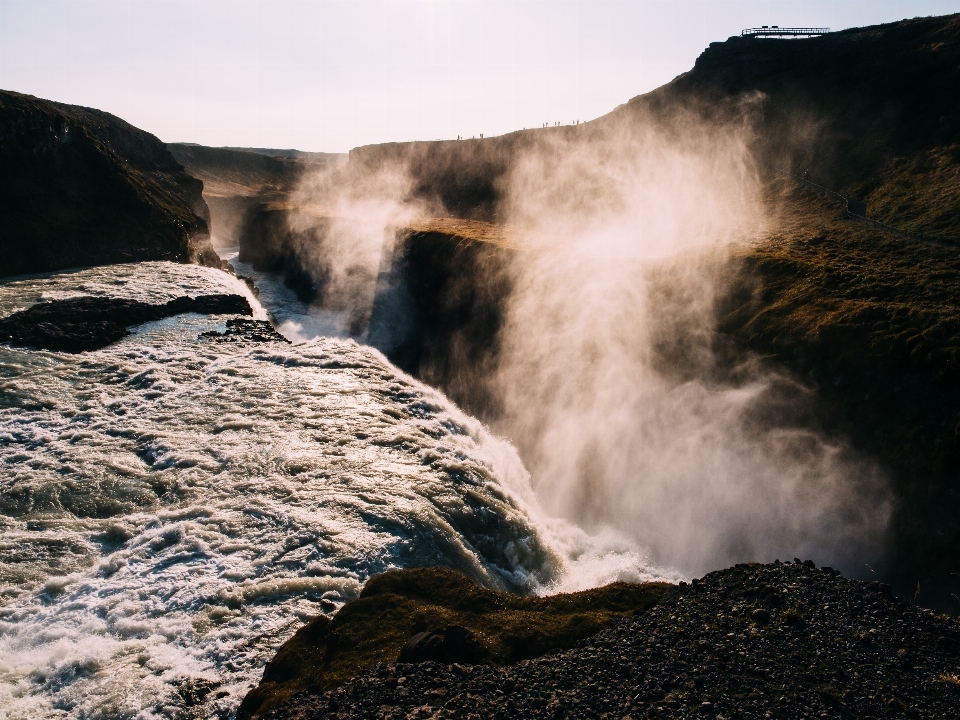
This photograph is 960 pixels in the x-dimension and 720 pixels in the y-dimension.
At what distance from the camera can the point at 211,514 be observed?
1778 centimetres

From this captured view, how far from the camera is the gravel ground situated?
922cm

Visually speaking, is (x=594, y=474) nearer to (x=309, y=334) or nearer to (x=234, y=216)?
(x=309, y=334)

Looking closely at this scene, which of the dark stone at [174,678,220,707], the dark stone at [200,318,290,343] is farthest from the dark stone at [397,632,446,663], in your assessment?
the dark stone at [200,318,290,343]

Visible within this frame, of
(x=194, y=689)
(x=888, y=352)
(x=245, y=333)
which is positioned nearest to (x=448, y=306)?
(x=245, y=333)

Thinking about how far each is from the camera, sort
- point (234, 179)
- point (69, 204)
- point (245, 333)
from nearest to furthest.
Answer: point (245, 333)
point (69, 204)
point (234, 179)

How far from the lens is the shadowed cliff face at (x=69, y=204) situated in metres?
42.3

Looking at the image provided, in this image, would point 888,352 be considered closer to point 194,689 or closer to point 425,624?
point 425,624

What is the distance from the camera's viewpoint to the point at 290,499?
18.8 m

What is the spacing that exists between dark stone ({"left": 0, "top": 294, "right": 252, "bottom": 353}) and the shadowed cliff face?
11.2 meters

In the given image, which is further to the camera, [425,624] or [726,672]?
[425,624]

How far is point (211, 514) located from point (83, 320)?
2024 cm

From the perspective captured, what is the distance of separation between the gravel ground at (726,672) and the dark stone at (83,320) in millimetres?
26097

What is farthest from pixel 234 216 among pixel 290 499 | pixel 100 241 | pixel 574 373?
pixel 290 499

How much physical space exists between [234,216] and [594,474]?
97.1 metres
